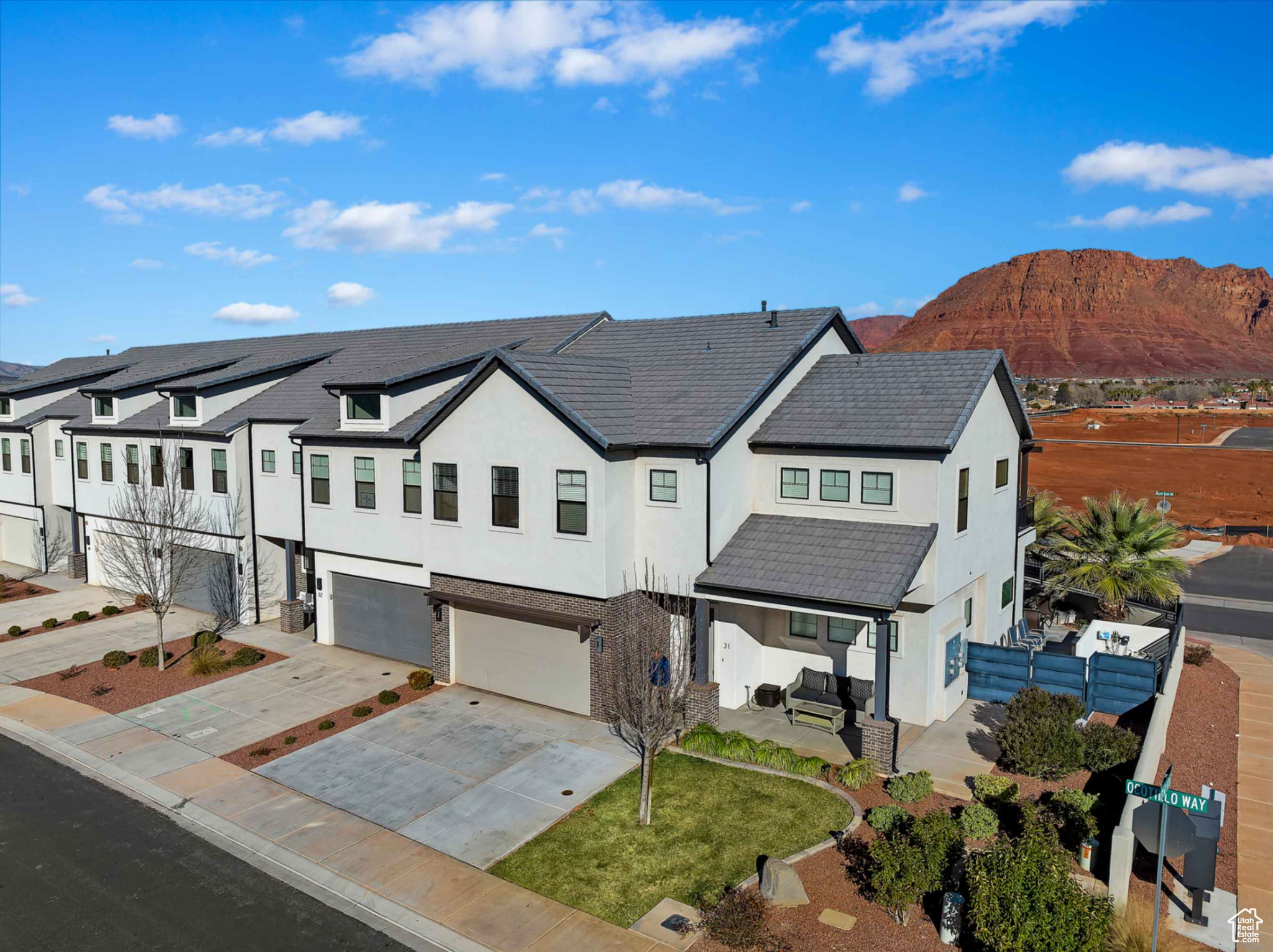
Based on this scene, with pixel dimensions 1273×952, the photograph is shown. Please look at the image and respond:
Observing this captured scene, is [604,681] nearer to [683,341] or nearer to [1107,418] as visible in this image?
[683,341]

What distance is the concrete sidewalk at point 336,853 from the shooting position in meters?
11.8

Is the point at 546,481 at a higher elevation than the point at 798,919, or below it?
higher

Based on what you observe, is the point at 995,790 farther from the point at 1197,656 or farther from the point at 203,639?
the point at 203,639

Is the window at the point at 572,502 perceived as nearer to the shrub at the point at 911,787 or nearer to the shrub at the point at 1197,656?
the shrub at the point at 911,787

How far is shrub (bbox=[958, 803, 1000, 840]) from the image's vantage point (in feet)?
45.3

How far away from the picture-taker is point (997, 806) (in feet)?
49.5

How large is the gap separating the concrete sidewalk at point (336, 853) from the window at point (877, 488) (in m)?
10.8

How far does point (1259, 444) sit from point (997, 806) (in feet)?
339

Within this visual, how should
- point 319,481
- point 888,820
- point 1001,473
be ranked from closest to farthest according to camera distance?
point 888,820
point 1001,473
point 319,481

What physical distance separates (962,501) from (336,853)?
14.7 m

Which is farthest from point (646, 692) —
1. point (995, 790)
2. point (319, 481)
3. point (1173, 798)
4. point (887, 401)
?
point (319, 481)

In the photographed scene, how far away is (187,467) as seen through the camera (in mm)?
29375

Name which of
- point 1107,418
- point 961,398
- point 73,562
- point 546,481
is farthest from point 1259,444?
point 73,562

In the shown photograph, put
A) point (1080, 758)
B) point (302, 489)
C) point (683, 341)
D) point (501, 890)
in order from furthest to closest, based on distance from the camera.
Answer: point (302, 489)
point (683, 341)
point (1080, 758)
point (501, 890)
